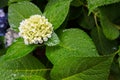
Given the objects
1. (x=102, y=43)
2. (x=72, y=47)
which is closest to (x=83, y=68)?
(x=72, y=47)

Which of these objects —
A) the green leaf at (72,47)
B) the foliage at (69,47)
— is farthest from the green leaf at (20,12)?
the green leaf at (72,47)

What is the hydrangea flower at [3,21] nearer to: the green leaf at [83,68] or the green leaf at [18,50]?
the green leaf at [18,50]

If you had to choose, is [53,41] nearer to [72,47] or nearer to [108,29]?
[72,47]

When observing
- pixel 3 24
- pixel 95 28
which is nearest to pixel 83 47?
pixel 95 28

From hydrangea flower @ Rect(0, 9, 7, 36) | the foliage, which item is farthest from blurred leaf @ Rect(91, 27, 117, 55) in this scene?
hydrangea flower @ Rect(0, 9, 7, 36)

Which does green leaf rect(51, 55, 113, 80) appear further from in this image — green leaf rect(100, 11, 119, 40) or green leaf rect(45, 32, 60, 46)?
green leaf rect(100, 11, 119, 40)
